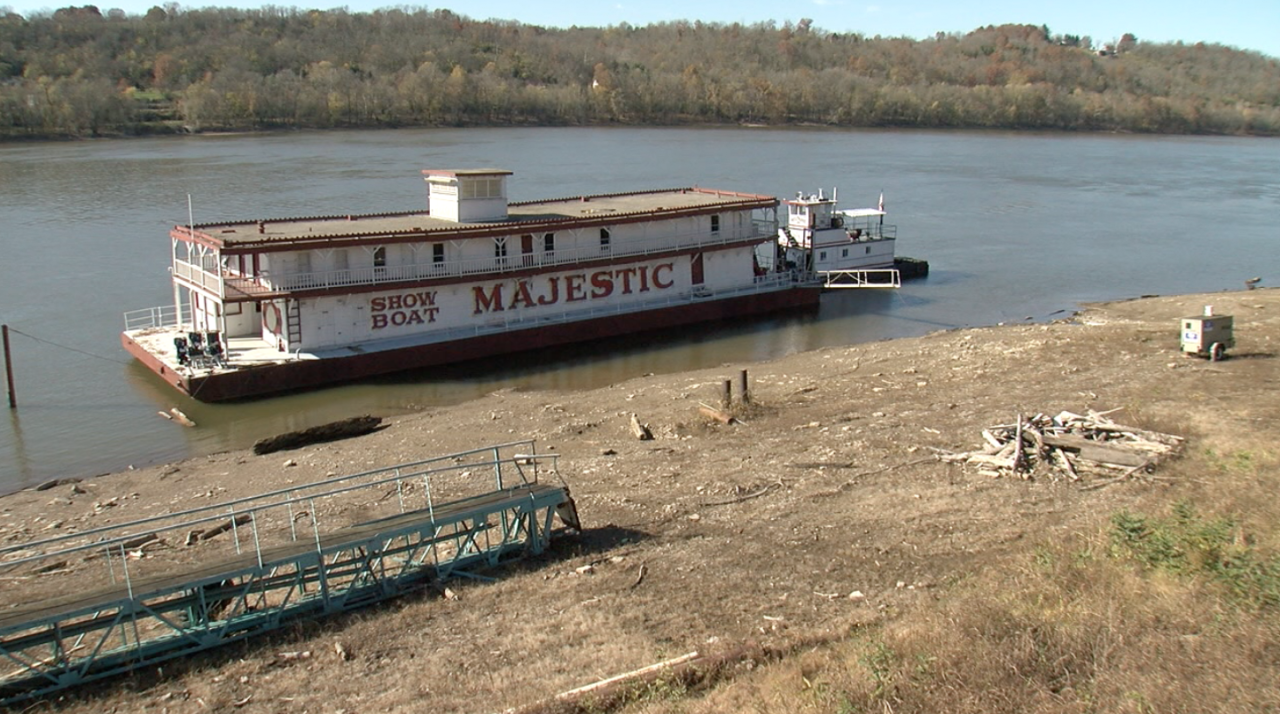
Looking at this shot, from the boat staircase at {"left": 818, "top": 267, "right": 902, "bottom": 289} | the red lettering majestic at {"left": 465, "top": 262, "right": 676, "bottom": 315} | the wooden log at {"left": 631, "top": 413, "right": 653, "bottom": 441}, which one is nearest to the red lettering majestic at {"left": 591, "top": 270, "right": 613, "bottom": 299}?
the red lettering majestic at {"left": 465, "top": 262, "right": 676, "bottom": 315}

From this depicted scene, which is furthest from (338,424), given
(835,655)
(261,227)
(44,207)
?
→ (44,207)

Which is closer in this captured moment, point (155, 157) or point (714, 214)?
point (714, 214)

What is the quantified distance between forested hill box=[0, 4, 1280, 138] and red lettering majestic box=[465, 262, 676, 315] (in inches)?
3360

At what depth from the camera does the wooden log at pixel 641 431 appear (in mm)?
21319

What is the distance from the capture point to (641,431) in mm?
21422

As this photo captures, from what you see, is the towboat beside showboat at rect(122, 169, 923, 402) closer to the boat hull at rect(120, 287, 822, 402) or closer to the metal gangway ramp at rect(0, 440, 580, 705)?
the boat hull at rect(120, 287, 822, 402)

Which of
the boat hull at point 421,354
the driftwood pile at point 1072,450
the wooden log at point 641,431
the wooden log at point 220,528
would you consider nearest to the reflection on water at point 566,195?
the boat hull at point 421,354

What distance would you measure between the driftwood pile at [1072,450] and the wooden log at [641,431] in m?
A: 5.89

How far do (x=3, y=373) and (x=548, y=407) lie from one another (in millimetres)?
16114

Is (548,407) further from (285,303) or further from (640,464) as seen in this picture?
(285,303)

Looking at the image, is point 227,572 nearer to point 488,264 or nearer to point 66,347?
point 488,264

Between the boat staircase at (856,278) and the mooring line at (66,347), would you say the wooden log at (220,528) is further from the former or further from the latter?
the boat staircase at (856,278)

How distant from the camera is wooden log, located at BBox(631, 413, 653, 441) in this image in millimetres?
21319

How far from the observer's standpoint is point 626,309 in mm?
35656
